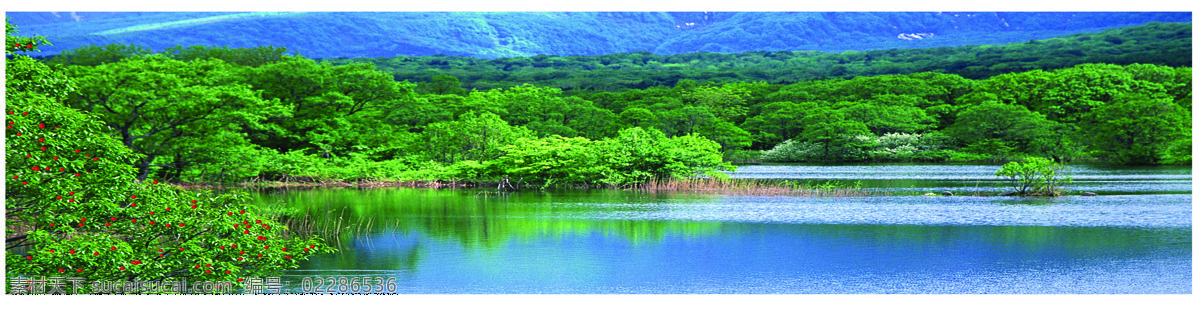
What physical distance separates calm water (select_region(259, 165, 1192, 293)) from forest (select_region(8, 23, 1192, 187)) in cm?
453

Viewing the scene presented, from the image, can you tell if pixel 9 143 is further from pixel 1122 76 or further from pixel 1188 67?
pixel 1188 67

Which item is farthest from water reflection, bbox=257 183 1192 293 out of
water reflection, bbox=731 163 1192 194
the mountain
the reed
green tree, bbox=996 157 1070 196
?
the mountain

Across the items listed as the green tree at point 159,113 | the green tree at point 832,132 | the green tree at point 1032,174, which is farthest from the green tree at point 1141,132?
the green tree at point 159,113

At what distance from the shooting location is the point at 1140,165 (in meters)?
29.0

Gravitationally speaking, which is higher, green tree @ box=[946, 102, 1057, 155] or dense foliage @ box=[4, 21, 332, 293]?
green tree @ box=[946, 102, 1057, 155]

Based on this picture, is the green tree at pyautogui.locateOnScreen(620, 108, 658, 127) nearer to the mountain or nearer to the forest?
the forest

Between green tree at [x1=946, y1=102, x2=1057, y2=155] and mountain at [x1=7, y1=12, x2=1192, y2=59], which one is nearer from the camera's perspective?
mountain at [x1=7, y1=12, x2=1192, y2=59]

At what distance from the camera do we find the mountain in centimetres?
3023

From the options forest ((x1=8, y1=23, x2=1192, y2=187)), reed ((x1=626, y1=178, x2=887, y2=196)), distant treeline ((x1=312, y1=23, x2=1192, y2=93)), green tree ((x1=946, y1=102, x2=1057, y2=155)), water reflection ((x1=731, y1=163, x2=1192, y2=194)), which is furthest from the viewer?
distant treeline ((x1=312, y1=23, x2=1192, y2=93))

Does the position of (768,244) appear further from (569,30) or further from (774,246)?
(569,30)

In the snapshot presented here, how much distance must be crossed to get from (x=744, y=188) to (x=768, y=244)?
895 centimetres

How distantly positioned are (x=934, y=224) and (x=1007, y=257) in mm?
2989

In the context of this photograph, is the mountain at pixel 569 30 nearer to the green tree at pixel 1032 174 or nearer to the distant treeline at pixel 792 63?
the distant treeline at pixel 792 63

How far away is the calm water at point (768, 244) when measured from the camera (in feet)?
27.3
